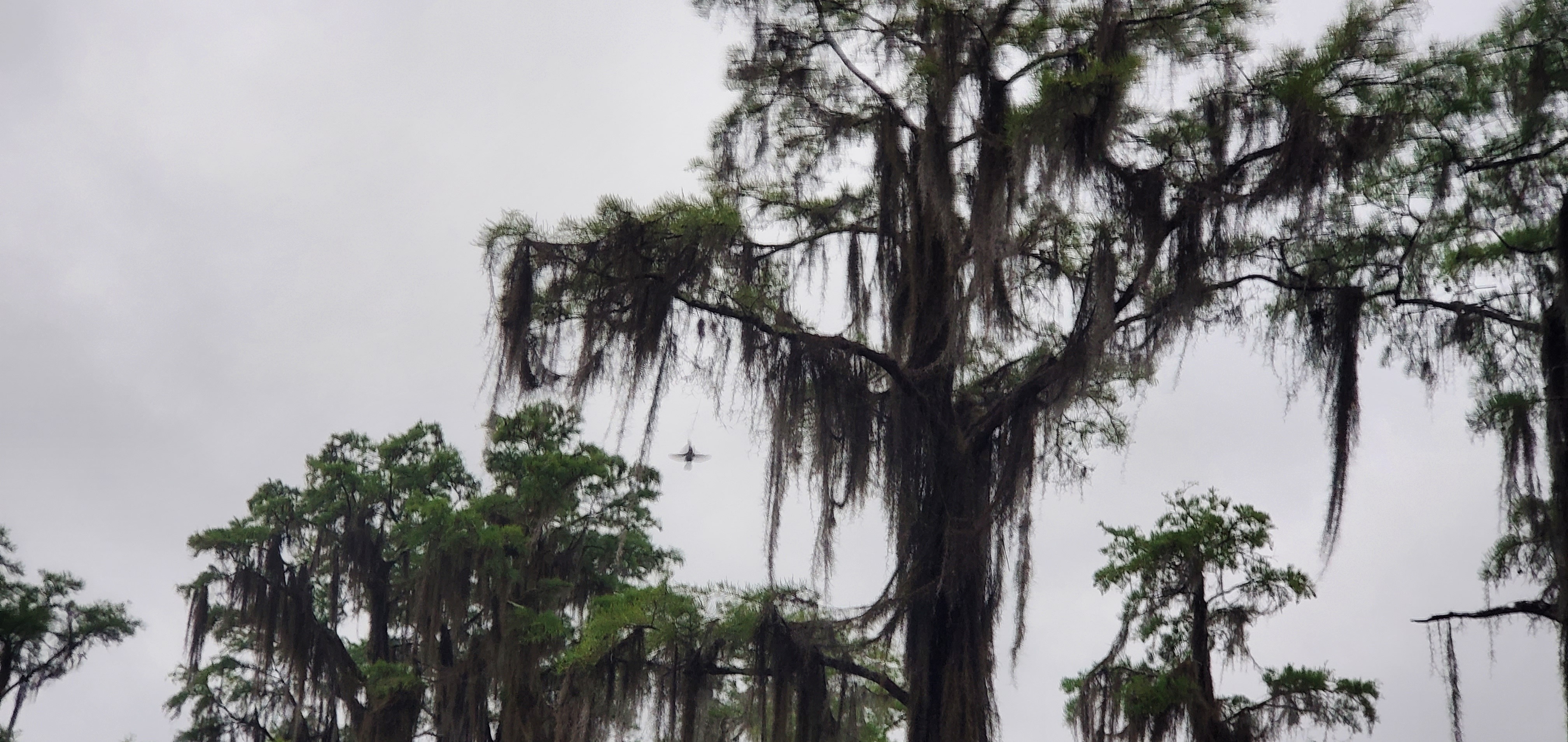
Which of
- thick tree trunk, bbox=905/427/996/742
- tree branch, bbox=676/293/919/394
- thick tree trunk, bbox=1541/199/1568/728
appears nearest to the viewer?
thick tree trunk, bbox=1541/199/1568/728

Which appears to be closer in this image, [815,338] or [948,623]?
[948,623]

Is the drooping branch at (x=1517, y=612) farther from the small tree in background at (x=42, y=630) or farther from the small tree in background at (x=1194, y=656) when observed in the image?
the small tree in background at (x=42, y=630)

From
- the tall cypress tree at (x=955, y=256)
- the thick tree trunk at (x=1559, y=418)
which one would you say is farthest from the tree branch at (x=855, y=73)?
the thick tree trunk at (x=1559, y=418)

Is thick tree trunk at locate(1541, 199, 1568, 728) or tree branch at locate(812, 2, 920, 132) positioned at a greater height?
tree branch at locate(812, 2, 920, 132)

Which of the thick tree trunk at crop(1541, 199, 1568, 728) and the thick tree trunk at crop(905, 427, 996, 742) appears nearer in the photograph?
A: the thick tree trunk at crop(1541, 199, 1568, 728)

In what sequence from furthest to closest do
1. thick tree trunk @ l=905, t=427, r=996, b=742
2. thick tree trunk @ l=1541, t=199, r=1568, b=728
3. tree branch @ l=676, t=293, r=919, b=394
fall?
tree branch @ l=676, t=293, r=919, b=394 → thick tree trunk @ l=905, t=427, r=996, b=742 → thick tree trunk @ l=1541, t=199, r=1568, b=728

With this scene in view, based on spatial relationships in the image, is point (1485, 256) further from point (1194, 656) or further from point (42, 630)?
point (42, 630)

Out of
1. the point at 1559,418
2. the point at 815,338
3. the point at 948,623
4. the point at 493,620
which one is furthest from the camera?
the point at 493,620

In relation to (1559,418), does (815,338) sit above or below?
above

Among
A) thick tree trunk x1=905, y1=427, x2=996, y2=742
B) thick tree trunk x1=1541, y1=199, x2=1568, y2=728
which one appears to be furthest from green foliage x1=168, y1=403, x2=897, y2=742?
thick tree trunk x1=1541, y1=199, x2=1568, y2=728

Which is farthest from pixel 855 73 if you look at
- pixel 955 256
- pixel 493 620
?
pixel 493 620

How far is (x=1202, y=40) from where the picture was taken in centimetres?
1071

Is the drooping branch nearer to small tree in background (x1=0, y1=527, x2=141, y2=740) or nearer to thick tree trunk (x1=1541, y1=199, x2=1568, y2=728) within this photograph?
thick tree trunk (x1=1541, y1=199, x2=1568, y2=728)

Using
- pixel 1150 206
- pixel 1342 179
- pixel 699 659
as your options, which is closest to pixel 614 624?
pixel 699 659
